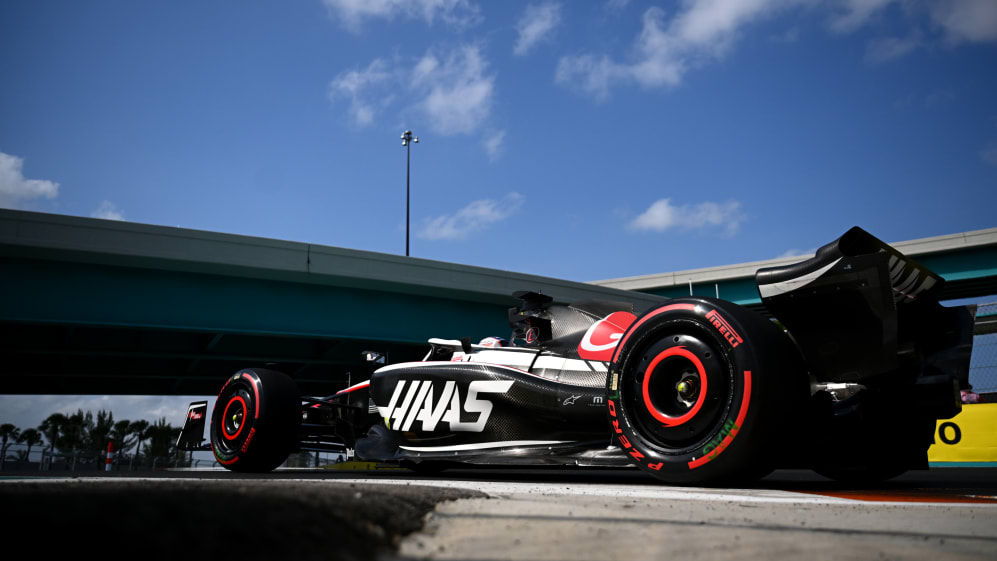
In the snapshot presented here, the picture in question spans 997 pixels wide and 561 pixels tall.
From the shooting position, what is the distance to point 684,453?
3.76 meters

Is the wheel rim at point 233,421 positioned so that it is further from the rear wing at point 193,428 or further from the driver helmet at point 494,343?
the driver helmet at point 494,343

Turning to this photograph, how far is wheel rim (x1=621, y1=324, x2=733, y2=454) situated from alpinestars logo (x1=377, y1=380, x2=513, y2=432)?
137 cm

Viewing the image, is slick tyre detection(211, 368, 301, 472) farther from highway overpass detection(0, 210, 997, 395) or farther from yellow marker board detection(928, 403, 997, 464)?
yellow marker board detection(928, 403, 997, 464)

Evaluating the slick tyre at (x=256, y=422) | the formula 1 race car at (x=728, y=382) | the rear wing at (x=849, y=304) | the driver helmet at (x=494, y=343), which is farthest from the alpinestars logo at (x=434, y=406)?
the rear wing at (x=849, y=304)

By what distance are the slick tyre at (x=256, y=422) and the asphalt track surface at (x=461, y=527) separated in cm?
442

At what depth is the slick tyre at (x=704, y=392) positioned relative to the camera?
350 cm

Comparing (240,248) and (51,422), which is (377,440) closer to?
(240,248)

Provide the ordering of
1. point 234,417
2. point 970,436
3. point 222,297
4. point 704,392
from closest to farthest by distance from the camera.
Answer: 1. point 704,392
2. point 234,417
3. point 970,436
4. point 222,297

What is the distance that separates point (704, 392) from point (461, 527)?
2248 mm

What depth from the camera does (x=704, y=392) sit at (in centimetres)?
373

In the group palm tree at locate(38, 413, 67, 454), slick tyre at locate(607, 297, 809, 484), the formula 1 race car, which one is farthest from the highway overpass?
palm tree at locate(38, 413, 67, 454)

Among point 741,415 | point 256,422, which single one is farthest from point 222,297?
point 741,415

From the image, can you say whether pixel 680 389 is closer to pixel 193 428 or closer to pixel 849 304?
pixel 849 304

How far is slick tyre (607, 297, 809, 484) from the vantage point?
11.5 ft
